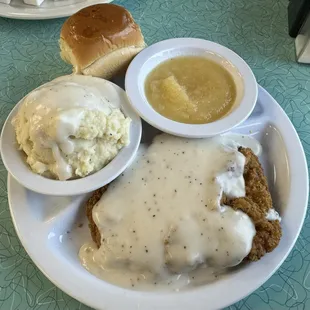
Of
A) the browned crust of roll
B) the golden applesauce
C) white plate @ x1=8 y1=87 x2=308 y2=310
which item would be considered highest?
the browned crust of roll

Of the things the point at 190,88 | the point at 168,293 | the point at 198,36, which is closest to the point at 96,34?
the point at 190,88

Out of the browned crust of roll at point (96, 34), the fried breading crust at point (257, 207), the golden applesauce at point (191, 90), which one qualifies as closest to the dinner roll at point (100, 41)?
the browned crust of roll at point (96, 34)

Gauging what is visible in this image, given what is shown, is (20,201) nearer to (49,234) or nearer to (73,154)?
(49,234)

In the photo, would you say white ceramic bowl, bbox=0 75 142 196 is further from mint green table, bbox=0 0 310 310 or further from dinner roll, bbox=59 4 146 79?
dinner roll, bbox=59 4 146 79

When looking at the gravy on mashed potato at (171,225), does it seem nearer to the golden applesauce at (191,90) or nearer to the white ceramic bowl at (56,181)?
the white ceramic bowl at (56,181)

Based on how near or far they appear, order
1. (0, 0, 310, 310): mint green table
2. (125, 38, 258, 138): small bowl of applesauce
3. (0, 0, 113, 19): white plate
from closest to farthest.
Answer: (0, 0, 310, 310): mint green table → (125, 38, 258, 138): small bowl of applesauce → (0, 0, 113, 19): white plate

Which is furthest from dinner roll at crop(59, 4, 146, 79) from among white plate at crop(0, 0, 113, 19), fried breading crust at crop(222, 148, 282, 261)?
fried breading crust at crop(222, 148, 282, 261)
